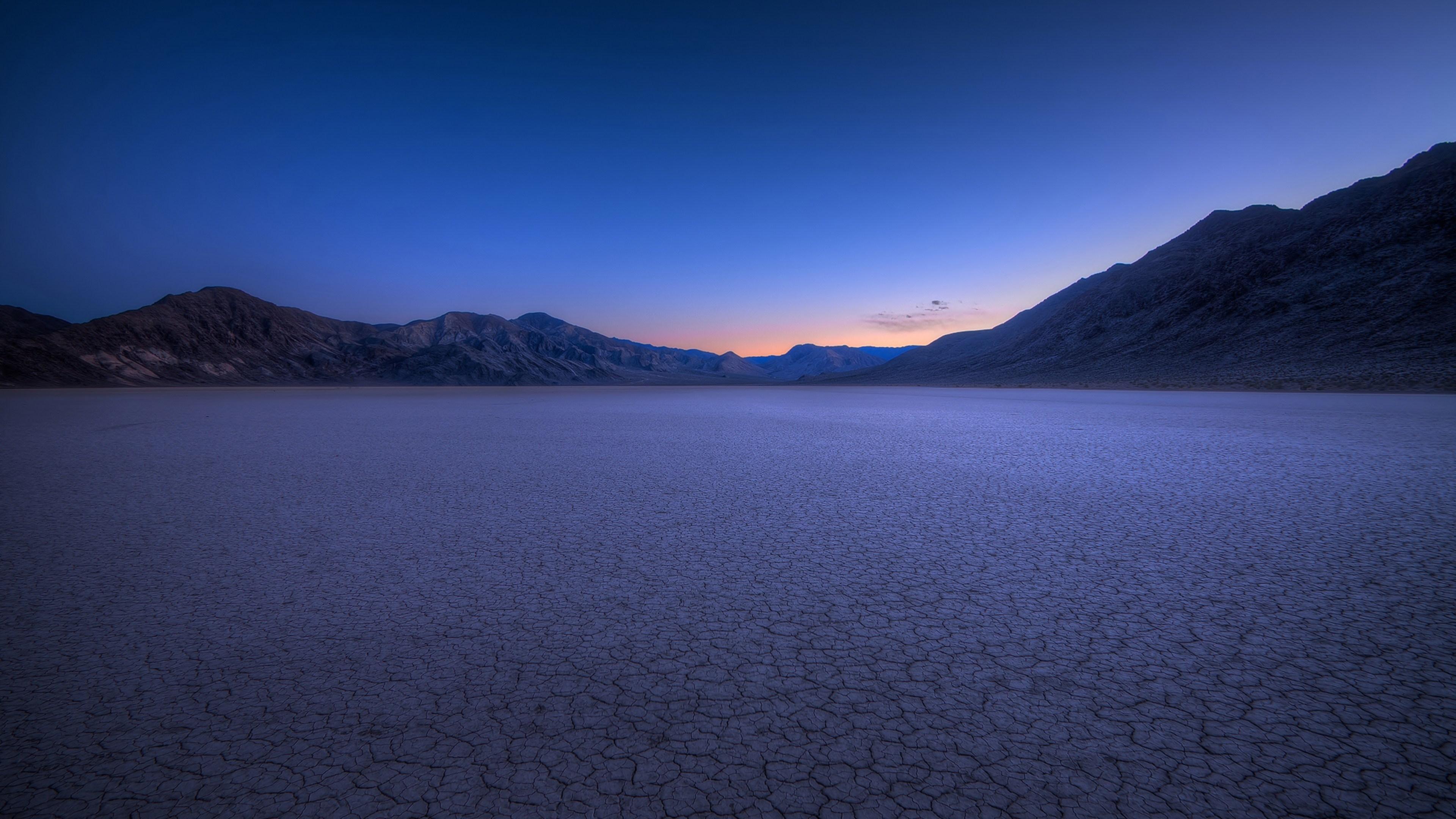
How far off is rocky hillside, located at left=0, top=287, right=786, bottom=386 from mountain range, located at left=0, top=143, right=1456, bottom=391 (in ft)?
1.20

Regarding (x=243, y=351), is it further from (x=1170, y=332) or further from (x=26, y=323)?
(x=1170, y=332)

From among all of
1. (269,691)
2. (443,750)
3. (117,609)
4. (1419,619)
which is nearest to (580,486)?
(117,609)

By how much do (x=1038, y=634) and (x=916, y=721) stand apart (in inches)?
52.5

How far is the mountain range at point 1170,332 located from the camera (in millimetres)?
57281

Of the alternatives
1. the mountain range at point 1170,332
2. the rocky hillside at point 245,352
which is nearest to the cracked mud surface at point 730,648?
the mountain range at point 1170,332

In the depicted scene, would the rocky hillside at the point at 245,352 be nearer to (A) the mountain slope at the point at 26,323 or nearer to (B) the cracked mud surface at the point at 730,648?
(A) the mountain slope at the point at 26,323

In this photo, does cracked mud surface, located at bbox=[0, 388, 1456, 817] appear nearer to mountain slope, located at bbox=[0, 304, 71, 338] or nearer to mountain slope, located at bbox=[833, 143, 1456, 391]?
mountain slope, located at bbox=[833, 143, 1456, 391]

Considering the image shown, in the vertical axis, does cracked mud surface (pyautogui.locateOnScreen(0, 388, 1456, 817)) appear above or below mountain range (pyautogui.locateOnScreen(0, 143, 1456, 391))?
below

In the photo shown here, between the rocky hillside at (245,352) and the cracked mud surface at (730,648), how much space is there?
120095 mm

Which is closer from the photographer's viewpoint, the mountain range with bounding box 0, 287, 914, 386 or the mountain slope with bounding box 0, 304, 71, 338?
the mountain range with bounding box 0, 287, 914, 386

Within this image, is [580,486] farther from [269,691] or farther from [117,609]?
[269,691]

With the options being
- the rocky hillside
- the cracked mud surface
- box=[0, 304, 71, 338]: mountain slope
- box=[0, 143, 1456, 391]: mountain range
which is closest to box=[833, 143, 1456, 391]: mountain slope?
box=[0, 143, 1456, 391]: mountain range

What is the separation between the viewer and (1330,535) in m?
5.39

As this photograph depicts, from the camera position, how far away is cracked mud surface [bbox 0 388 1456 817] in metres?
2.21
